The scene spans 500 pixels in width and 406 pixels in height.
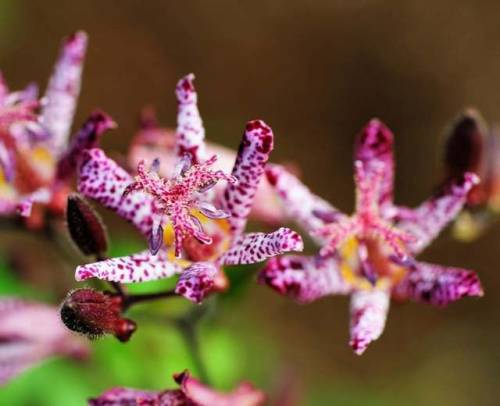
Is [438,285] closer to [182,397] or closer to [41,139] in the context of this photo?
[182,397]

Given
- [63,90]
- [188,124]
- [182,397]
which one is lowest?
[182,397]

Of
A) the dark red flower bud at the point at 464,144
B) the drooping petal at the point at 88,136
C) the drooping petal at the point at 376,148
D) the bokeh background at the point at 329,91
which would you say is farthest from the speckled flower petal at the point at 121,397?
the bokeh background at the point at 329,91

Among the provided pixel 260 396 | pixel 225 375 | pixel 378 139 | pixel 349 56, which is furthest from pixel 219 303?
pixel 349 56

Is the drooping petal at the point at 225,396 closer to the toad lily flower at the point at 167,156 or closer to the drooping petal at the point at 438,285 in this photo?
the drooping petal at the point at 438,285

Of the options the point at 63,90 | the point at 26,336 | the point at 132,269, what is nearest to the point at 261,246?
the point at 132,269

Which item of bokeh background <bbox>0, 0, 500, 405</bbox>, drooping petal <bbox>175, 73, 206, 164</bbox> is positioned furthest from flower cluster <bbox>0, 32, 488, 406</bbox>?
bokeh background <bbox>0, 0, 500, 405</bbox>

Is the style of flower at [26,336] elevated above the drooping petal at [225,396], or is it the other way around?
the style of flower at [26,336]
